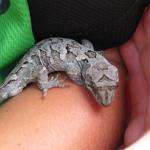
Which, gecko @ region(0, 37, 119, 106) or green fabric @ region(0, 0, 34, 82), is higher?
green fabric @ region(0, 0, 34, 82)

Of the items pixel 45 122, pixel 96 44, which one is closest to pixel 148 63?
pixel 96 44

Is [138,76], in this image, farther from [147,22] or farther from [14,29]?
[14,29]

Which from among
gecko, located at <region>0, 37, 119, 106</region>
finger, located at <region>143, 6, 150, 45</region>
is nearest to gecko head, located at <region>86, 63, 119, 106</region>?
gecko, located at <region>0, 37, 119, 106</region>

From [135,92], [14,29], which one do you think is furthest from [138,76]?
[14,29]

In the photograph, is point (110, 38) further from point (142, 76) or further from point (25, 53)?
point (25, 53)

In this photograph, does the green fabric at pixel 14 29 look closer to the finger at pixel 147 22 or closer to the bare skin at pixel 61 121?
the bare skin at pixel 61 121

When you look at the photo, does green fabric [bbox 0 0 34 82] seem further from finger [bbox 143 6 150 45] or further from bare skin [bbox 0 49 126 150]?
finger [bbox 143 6 150 45]

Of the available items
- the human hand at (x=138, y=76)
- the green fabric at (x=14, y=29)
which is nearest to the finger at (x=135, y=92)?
the human hand at (x=138, y=76)

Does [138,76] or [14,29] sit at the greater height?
[14,29]
